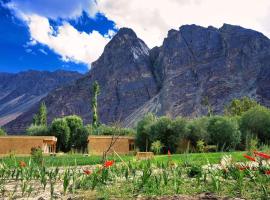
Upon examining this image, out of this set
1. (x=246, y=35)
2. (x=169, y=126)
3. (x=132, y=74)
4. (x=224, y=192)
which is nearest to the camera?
(x=224, y=192)

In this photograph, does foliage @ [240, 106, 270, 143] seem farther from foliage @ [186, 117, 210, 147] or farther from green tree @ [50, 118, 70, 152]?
green tree @ [50, 118, 70, 152]

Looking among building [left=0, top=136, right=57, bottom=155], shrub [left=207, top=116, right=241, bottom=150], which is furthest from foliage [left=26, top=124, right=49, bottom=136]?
shrub [left=207, top=116, right=241, bottom=150]

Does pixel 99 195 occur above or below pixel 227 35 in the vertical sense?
below

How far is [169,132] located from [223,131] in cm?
769

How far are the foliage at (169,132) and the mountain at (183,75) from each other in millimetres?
76245

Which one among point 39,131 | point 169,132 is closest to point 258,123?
point 169,132

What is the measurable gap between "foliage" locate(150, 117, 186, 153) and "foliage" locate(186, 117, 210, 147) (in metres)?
1.44

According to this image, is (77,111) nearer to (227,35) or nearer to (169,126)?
(227,35)

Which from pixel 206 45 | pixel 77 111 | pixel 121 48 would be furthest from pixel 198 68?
pixel 77 111

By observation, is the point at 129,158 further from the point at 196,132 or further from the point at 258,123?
the point at 258,123

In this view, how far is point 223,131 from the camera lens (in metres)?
55.4

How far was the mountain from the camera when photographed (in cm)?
14400

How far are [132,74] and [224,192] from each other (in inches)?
7067

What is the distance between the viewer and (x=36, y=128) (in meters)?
79.9
